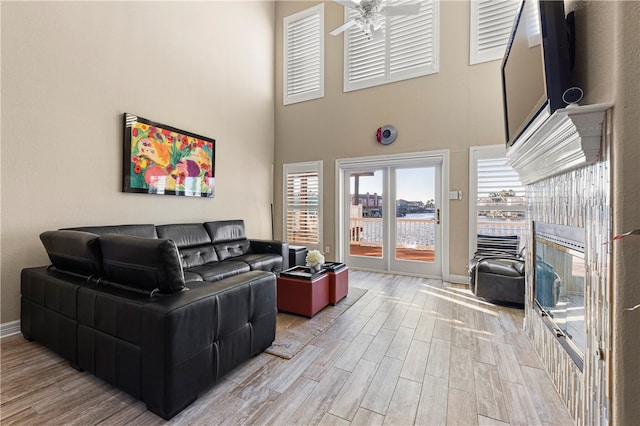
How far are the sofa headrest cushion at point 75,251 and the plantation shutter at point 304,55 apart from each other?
4.42 meters

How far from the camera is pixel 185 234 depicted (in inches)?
137

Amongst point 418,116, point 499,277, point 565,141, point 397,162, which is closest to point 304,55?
point 418,116

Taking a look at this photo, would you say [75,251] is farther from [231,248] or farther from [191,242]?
[231,248]

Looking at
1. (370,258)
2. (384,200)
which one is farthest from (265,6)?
(370,258)

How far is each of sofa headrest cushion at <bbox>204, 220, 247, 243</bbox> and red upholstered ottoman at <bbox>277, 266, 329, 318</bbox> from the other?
4.69 ft

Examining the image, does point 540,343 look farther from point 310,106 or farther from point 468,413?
point 310,106

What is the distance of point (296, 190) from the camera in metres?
5.47

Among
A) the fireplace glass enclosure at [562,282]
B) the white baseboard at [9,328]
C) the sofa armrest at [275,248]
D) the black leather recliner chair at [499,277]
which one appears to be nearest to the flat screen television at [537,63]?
the fireplace glass enclosure at [562,282]

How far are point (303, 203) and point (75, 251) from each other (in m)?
3.81

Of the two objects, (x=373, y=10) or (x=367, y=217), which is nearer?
(x=373, y=10)

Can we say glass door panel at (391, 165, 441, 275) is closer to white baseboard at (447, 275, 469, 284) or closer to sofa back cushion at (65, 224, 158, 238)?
white baseboard at (447, 275, 469, 284)

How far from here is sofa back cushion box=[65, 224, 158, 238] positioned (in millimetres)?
2637

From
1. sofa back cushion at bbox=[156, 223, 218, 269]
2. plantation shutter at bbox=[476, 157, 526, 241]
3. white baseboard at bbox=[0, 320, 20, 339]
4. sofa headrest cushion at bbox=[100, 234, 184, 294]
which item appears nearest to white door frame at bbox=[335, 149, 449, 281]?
plantation shutter at bbox=[476, 157, 526, 241]

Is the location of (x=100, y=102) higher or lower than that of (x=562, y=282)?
higher
